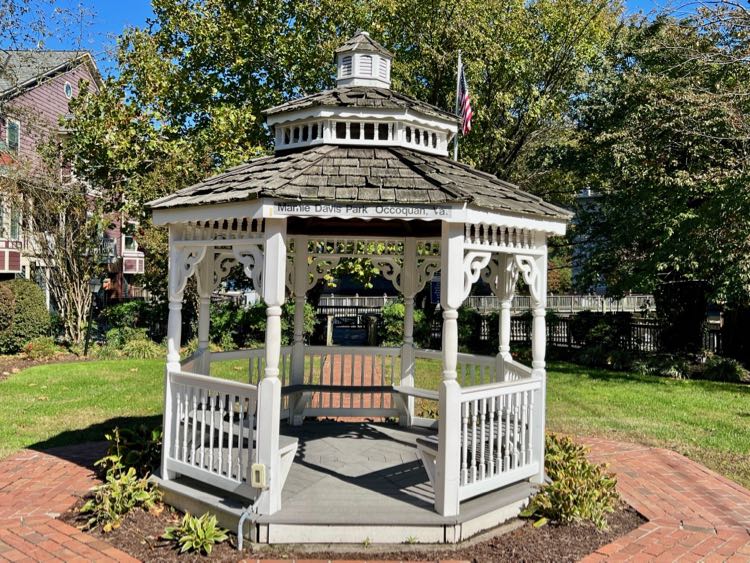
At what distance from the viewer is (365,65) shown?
7102mm

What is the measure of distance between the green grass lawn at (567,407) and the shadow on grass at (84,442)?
0.03 meters

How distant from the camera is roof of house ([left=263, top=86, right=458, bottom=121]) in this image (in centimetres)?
611

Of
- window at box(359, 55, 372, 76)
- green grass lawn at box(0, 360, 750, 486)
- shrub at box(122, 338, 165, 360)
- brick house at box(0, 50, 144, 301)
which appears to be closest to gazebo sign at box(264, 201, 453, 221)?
window at box(359, 55, 372, 76)

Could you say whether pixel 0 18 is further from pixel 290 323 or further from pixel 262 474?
pixel 262 474

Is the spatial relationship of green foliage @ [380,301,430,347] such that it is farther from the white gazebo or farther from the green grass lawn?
the white gazebo

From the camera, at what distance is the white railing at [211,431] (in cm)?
515

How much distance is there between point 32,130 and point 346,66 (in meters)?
16.3

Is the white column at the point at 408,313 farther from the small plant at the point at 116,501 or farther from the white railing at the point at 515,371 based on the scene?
the small plant at the point at 116,501

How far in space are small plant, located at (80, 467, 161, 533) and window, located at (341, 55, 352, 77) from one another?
5.00 meters

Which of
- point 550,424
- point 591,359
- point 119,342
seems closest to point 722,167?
point 591,359

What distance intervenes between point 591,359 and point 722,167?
19.8 ft

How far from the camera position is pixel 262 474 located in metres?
4.86

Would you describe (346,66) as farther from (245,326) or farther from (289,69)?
(245,326)

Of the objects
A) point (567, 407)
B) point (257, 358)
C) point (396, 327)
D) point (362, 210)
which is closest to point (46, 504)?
point (257, 358)
